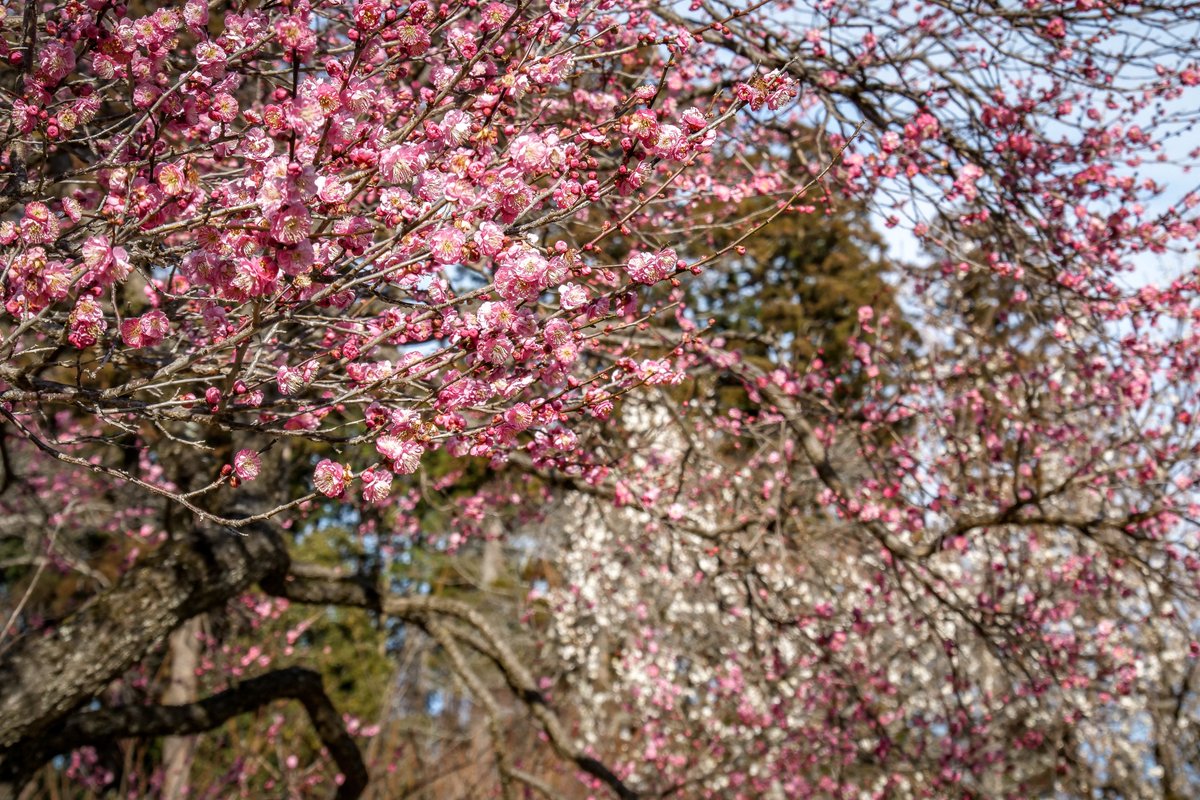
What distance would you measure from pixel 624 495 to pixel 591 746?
9.34 m

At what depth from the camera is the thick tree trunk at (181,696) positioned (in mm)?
7469

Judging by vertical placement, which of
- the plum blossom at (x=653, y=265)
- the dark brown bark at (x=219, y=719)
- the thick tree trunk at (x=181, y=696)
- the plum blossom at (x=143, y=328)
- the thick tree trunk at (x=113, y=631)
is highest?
the plum blossom at (x=653, y=265)

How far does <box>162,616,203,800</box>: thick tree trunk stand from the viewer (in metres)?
7.47

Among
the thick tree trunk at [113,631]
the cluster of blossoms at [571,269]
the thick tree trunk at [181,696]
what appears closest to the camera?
the cluster of blossoms at [571,269]

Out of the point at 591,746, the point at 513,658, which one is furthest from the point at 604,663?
the point at 513,658

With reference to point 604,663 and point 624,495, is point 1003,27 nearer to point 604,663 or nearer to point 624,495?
point 624,495

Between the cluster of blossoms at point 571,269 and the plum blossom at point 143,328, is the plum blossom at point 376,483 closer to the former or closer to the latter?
the cluster of blossoms at point 571,269

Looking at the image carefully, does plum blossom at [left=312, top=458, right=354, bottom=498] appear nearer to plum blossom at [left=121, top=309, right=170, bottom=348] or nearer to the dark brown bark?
plum blossom at [left=121, top=309, right=170, bottom=348]

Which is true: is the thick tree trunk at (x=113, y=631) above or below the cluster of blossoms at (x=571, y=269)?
below

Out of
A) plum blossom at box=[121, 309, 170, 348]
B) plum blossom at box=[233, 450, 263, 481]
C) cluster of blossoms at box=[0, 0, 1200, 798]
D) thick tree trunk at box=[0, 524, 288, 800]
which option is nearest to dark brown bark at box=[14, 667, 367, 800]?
thick tree trunk at box=[0, 524, 288, 800]

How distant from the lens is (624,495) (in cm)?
385

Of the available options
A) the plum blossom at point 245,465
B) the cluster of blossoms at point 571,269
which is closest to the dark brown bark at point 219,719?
the cluster of blossoms at point 571,269

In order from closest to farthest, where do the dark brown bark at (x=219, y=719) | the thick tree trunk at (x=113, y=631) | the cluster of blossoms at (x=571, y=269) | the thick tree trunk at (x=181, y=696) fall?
1. the cluster of blossoms at (x=571, y=269)
2. the thick tree trunk at (x=113, y=631)
3. the dark brown bark at (x=219, y=719)
4. the thick tree trunk at (x=181, y=696)

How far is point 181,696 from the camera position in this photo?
799cm
